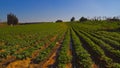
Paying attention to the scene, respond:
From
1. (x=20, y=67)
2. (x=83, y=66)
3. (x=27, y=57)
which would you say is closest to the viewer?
(x=83, y=66)

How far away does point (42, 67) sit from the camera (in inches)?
463

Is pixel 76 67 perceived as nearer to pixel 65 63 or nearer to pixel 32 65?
pixel 65 63

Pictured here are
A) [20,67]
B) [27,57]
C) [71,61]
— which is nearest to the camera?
[20,67]

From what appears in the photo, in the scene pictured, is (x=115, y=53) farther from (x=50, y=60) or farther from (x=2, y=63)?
(x=2, y=63)

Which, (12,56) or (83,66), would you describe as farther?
(12,56)

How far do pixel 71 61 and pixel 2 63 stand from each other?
422 centimetres

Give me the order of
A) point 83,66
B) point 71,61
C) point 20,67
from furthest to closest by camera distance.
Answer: point 71,61 < point 20,67 < point 83,66

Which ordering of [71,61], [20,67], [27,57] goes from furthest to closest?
[27,57] < [71,61] < [20,67]

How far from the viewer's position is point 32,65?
12.3 metres

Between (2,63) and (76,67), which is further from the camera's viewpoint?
(2,63)

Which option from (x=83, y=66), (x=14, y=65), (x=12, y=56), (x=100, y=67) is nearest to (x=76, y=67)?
(x=83, y=66)

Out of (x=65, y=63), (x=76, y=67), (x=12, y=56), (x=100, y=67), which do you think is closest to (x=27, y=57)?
(x=12, y=56)

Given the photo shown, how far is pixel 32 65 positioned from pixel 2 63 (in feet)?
7.17

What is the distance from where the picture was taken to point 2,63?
13.3 m
